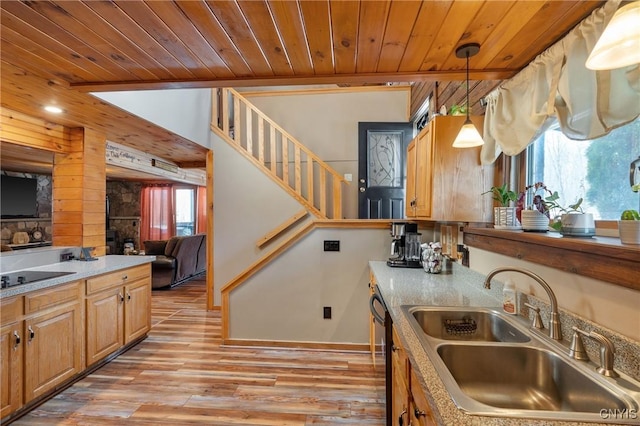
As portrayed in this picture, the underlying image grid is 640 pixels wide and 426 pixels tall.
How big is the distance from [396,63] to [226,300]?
2.62 meters

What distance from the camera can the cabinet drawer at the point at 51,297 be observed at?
2.00m

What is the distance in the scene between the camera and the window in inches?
48.1

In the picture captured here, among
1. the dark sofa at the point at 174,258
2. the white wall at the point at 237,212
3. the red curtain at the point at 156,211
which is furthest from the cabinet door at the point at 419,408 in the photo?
the red curtain at the point at 156,211

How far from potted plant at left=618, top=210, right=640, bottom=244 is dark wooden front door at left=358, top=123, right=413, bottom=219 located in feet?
10.8

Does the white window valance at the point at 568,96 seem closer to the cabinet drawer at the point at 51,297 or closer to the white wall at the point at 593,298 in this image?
the white wall at the point at 593,298

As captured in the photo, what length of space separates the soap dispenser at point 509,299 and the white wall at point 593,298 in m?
0.06

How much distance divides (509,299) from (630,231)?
68 cm

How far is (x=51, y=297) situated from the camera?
7.06 feet

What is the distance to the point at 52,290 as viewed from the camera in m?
2.16

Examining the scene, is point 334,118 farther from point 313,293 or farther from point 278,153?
point 313,293

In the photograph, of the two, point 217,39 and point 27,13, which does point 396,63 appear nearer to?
point 217,39

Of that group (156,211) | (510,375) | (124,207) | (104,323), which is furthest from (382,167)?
(124,207)

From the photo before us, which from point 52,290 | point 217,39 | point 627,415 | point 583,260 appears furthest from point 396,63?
point 52,290

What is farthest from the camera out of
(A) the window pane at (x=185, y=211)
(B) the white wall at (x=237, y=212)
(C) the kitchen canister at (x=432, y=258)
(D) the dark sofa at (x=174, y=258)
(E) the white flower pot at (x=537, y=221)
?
(A) the window pane at (x=185, y=211)
